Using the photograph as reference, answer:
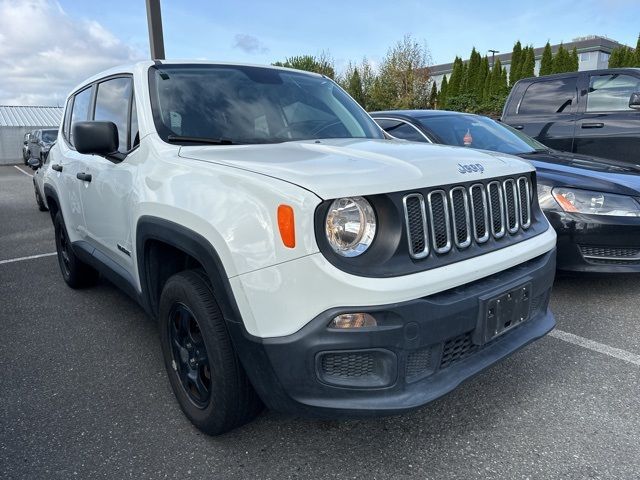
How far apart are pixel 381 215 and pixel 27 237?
6.86 m

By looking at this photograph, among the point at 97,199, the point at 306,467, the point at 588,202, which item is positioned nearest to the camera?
the point at 306,467

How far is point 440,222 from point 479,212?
0.95ft

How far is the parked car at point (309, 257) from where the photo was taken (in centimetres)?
182

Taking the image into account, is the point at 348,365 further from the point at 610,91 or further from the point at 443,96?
the point at 443,96

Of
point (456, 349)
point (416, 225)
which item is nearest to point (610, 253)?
point (456, 349)

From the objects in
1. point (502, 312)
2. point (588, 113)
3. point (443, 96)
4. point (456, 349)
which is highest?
point (443, 96)

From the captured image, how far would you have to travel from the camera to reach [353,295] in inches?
70.5

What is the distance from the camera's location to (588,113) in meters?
6.52

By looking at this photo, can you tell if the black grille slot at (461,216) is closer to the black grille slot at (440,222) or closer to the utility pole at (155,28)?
the black grille slot at (440,222)

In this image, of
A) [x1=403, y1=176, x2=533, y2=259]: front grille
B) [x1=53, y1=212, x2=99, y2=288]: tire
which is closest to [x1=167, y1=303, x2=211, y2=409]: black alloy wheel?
[x1=403, y1=176, x2=533, y2=259]: front grille

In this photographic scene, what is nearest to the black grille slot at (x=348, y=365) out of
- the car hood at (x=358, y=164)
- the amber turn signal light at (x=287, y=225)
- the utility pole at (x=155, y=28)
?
the amber turn signal light at (x=287, y=225)

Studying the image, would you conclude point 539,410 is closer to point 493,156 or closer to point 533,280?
point 533,280

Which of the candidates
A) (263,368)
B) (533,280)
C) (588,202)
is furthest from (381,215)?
(588,202)

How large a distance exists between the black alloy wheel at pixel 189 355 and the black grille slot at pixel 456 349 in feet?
3.24
